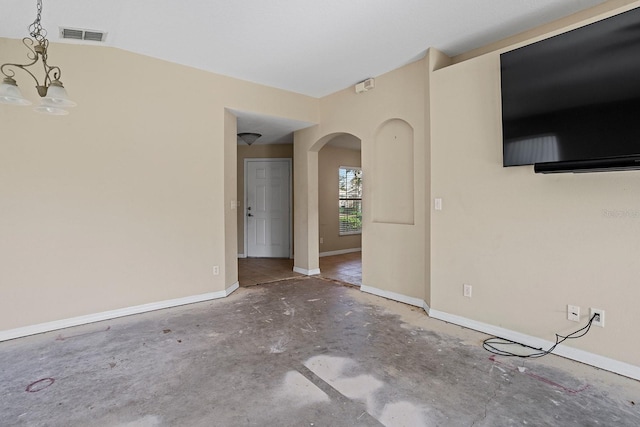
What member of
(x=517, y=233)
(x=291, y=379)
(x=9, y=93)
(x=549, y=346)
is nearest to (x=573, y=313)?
(x=549, y=346)

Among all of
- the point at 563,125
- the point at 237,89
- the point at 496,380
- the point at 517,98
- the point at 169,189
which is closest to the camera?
the point at 496,380

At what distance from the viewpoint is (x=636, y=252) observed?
7.02ft

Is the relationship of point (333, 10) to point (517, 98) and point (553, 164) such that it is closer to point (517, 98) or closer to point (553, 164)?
point (517, 98)

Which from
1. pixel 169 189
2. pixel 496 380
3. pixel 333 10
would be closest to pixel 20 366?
pixel 169 189

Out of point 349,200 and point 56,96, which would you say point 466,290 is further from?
point 349,200

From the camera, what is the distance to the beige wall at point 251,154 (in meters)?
6.84

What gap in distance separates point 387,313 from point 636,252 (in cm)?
211

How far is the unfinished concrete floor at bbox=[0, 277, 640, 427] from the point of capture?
178 cm

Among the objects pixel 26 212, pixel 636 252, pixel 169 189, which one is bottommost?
pixel 636 252

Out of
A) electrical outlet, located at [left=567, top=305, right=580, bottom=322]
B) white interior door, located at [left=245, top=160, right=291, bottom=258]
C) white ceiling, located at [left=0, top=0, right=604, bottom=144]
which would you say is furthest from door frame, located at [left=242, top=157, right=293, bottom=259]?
electrical outlet, located at [left=567, top=305, right=580, bottom=322]

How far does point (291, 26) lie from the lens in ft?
9.25

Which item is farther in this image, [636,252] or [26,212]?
[26,212]

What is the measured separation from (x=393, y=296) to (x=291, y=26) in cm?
321

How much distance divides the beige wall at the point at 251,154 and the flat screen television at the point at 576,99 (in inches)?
190
